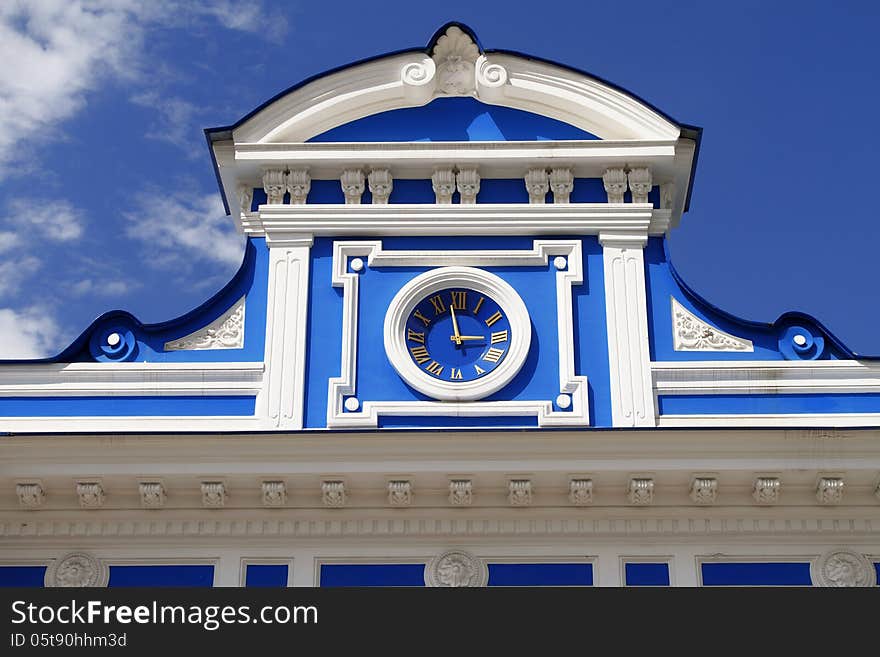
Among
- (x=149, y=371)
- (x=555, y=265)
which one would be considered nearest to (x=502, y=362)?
(x=555, y=265)

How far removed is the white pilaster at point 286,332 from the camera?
13867 mm

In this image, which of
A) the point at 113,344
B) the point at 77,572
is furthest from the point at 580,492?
the point at 113,344

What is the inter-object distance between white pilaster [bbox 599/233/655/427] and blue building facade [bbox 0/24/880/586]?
23 millimetres

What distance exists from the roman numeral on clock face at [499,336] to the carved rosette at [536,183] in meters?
1.37

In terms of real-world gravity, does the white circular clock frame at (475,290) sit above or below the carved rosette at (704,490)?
above

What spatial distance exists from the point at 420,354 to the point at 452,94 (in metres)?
2.79

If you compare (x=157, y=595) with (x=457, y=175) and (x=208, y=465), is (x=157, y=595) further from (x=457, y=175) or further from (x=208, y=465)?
(x=457, y=175)

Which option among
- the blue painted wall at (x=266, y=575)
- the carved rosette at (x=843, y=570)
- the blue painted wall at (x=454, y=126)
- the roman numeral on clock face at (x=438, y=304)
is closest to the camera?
the carved rosette at (x=843, y=570)

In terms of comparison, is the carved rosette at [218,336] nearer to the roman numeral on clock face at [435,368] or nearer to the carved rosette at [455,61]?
the roman numeral on clock face at [435,368]

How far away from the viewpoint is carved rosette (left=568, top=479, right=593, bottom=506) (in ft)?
43.0

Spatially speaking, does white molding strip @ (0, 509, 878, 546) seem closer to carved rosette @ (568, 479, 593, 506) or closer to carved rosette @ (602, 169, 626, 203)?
carved rosette @ (568, 479, 593, 506)

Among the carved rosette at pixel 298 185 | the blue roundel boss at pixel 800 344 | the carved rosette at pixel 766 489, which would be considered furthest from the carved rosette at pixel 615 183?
the carved rosette at pixel 766 489

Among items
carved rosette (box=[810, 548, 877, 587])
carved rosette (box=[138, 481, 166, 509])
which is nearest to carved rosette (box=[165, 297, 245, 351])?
carved rosette (box=[138, 481, 166, 509])

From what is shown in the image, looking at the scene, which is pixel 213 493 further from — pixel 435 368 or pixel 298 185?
pixel 298 185
